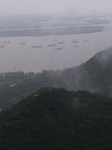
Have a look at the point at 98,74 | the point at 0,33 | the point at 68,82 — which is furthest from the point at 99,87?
the point at 0,33

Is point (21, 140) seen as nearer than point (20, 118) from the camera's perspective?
Yes

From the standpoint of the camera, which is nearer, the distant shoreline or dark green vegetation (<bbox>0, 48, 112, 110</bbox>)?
dark green vegetation (<bbox>0, 48, 112, 110</bbox>)

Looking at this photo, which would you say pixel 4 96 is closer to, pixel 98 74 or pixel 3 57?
pixel 98 74

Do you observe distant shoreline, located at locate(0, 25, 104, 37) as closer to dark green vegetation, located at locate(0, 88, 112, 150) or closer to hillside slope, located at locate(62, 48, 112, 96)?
hillside slope, located at locate(62, 48, 112, 96)

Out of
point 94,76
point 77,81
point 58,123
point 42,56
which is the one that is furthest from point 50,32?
point 58,123

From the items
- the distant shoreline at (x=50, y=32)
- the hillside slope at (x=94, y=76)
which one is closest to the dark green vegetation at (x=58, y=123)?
the hillside slope at (x=94, y=76)

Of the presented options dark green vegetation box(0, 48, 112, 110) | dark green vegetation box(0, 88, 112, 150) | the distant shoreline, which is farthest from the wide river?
dark green vegetation box(0, 88, 112, 150)

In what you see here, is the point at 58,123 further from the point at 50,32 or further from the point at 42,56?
the point at 50,32
